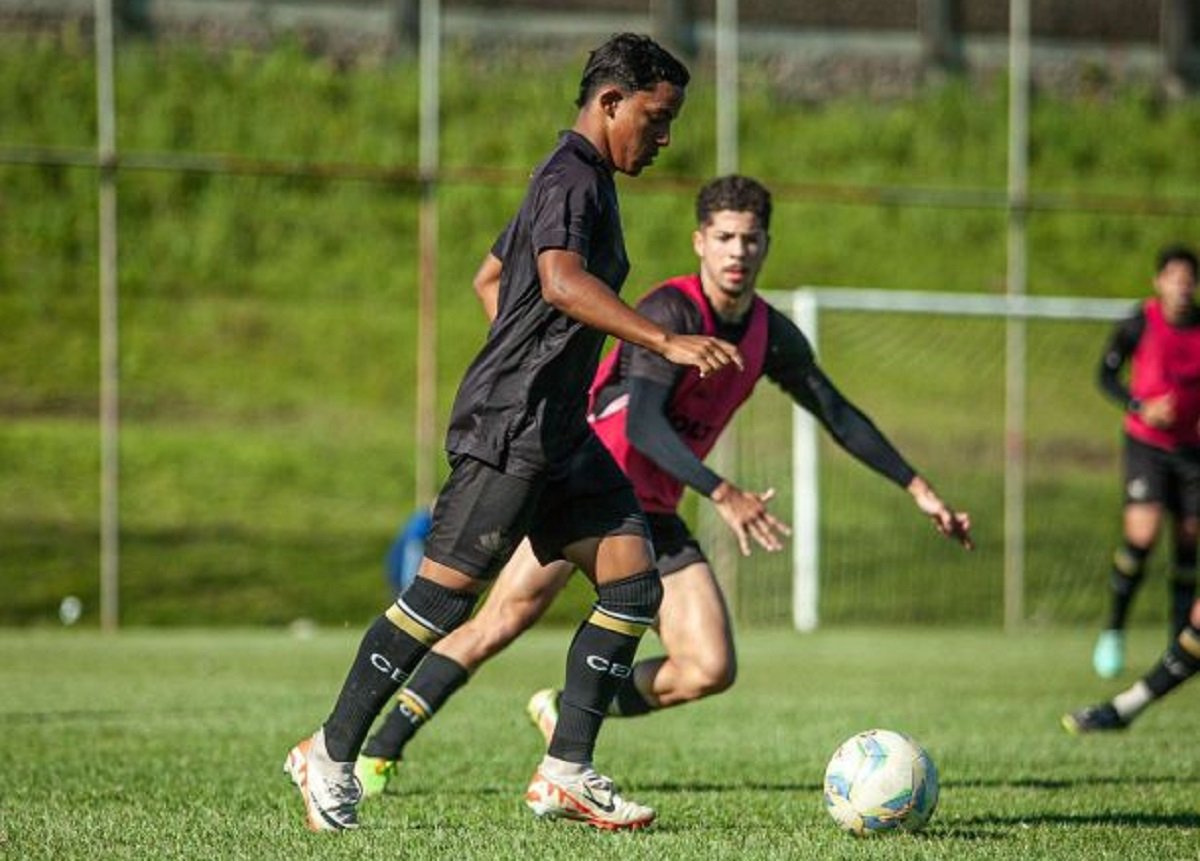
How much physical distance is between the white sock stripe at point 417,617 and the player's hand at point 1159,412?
7.94 meters

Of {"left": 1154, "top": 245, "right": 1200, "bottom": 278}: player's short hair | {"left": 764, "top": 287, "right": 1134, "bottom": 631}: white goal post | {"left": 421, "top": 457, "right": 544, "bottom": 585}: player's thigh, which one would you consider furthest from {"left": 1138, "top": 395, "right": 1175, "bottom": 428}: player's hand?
{"left": 421, "top": 457, "right": 544, "bottom": 585}: player's thigh

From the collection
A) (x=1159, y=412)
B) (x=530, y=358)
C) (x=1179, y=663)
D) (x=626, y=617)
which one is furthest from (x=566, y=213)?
(x=1159, y=412)

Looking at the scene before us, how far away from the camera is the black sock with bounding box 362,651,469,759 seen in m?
7.07

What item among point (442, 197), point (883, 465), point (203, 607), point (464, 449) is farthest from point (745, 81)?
point (464, 449)

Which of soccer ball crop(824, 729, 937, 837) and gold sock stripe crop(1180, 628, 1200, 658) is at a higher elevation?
soccer ball crop(824, 729, 937, 837)

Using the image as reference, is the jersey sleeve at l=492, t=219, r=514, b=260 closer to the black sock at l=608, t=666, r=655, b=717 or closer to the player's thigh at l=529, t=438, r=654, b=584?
the player's thigh at l=529, t=438, r=654, b=584

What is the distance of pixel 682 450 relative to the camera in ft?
22.4

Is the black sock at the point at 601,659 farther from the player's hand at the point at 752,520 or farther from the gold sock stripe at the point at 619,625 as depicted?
the player's hand at the point at 752,520

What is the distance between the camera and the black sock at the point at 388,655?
580 cm

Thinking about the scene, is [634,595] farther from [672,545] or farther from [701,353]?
[672,545]

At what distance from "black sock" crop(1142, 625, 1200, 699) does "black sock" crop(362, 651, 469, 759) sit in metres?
3.30

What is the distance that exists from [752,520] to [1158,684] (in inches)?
139

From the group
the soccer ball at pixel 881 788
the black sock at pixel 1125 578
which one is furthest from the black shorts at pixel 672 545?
the black sock at pixel 1125 578

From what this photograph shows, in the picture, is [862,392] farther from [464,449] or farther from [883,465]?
[464,449]
